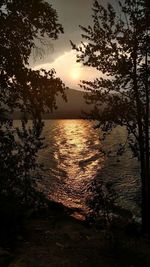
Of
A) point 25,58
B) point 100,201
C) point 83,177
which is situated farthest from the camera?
point 83,177

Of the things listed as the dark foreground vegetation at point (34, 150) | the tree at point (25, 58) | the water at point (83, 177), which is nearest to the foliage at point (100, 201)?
the dark foreground vegetation at point (34, 150)

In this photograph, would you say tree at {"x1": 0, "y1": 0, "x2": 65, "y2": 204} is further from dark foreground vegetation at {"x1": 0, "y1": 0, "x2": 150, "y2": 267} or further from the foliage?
the foliage

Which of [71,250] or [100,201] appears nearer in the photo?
[71,250]

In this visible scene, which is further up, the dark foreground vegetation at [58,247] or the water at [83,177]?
the dark foreground vegetation at [58,247]

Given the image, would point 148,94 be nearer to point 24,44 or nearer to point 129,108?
point 129,108

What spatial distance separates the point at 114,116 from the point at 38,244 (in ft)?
32.1

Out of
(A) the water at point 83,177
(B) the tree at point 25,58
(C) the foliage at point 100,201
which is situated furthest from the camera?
(A) the water at point 83,177

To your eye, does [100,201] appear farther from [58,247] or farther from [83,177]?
[83,177]

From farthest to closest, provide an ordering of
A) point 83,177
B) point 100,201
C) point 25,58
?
1. point 83,177
2. point 100,201
3. point 25,58

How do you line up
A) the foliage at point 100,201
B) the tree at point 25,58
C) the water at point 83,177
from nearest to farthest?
the tree at point 25,58, the foliage at point 100,201, the water at point 83,177

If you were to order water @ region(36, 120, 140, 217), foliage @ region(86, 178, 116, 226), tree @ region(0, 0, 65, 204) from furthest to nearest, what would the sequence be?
1. water @ region(36, 120, 140, 217)
2. foliage @ region(86, 178, 116, 226)
3. tree @ region(0, 0, 65, 204)

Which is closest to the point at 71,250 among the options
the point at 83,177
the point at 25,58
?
the point at 25,58

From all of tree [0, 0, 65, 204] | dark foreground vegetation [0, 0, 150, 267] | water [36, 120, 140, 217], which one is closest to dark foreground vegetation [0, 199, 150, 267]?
dark foreground vegetation [0, 0, 150, 267]

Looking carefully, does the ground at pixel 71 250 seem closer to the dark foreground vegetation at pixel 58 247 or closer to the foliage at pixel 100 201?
the dark foreground vegetation at pixel 58 247
